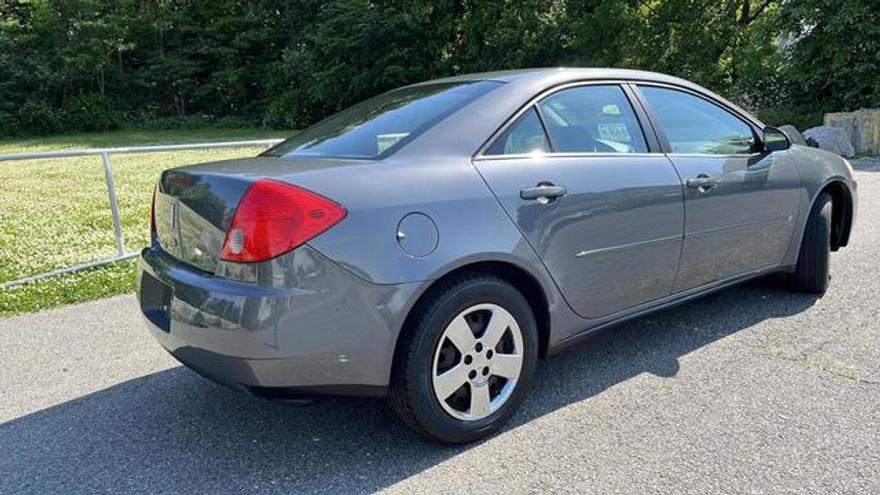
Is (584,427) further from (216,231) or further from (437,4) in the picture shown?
(437,4)

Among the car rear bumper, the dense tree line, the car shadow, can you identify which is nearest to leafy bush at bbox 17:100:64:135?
the dense tree line

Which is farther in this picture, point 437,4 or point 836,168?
point 437,4

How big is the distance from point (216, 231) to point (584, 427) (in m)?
1.78

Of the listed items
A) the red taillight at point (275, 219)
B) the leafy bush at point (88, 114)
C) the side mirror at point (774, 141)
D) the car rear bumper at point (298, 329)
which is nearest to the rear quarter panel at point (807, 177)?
the side mirror at point (774, 141)

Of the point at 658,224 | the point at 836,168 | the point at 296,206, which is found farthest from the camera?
the point at 836,168

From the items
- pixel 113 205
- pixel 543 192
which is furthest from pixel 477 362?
pixel 113 205

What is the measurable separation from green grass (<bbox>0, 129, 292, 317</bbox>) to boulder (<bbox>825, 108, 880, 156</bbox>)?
12.6 m

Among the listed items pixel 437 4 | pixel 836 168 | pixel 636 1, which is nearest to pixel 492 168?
pixel 836 168

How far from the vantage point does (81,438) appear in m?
3.07

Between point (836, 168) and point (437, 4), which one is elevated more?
point (437, 4)

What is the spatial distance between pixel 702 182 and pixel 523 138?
3.89ft

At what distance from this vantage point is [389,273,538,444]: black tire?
269 centimetres

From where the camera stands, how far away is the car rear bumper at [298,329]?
2.49 metres

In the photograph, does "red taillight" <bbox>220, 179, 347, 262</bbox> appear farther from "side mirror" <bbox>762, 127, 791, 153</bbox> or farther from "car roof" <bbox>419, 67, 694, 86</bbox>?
"side mirror" <bbox>762, 127, 791, 153</bbox>
